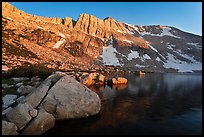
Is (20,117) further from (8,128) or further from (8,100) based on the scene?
(8,100)

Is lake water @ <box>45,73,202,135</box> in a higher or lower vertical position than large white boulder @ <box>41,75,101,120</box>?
lower

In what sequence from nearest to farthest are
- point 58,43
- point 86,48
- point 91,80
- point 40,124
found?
point 40,124
point 91,80
point 58,43
point 86,48

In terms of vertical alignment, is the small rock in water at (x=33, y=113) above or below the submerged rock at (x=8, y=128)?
above

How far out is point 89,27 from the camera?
18388 centimetres

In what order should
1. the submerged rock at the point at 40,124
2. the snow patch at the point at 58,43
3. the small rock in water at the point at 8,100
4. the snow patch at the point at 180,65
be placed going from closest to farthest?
1. the submerged rock at the point at 40,124
2. the small rock in water at the point at 8,100
3. the snow patch at the point at 58,43
4. the snow patch at the point at 180,65

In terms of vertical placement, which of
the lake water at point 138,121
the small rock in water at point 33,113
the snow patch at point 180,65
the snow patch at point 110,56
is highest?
the snow patch at point 110,56

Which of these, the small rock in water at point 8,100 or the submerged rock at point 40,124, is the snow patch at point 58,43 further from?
the submerged rock at point 40,124

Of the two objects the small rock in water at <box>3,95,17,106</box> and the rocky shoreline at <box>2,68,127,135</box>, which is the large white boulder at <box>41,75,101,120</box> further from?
the small rock in water at <box>3,95,17,106</box>

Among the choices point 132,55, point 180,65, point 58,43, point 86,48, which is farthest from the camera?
point 180,65

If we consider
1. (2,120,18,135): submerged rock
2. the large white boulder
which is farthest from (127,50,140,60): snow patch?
(2,120,18,135): submerged rock

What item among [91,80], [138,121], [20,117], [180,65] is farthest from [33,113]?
[180,65]

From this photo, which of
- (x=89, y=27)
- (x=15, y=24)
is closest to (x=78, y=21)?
(x=89, y=27)

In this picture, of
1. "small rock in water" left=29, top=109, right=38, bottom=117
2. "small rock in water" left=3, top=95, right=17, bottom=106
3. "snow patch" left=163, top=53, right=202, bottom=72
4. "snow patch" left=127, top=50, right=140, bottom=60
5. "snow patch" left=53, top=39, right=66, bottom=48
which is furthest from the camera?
"snow patch" left=127, top=50, right=140, bottom=60

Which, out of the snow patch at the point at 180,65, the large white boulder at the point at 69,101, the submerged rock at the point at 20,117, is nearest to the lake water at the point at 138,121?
the large white boulder at the point at 69,101
